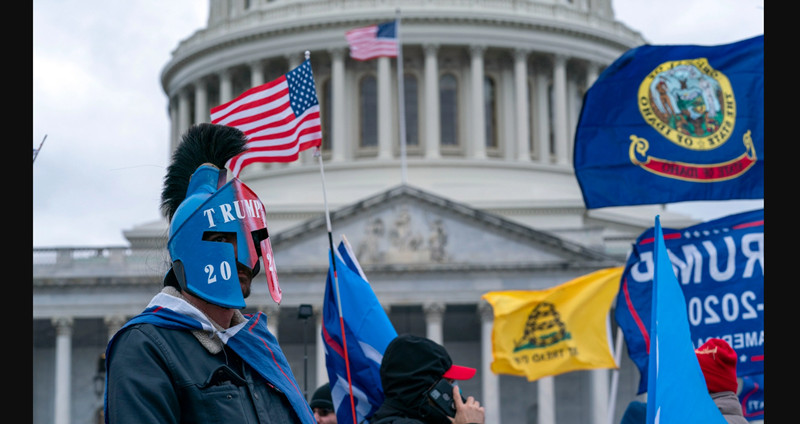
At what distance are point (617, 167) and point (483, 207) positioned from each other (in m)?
47.9

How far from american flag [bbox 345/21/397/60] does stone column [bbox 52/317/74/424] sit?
17.1 meters

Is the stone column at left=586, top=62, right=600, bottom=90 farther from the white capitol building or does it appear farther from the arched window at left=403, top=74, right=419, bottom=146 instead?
the arched window at left=403, top=74, right=419, bottom=146

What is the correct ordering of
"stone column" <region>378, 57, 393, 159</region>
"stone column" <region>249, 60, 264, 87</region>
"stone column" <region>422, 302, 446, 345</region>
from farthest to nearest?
"stone column" <region>249, 60, 264, 87</region>
"stone column" <region>378, 57, 393, 159</region>
"stone column" <region>422, 302, 446, 345</region>

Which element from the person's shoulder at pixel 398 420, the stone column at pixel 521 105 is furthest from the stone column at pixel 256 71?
the person's shoulder at pixel 398 420

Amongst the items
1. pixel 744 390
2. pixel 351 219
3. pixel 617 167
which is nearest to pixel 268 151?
pixel 617 167


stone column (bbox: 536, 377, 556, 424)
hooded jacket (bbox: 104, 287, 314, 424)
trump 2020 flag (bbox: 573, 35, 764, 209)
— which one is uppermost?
trump 2020 flag (bbox: 573, 35, 764, 209)

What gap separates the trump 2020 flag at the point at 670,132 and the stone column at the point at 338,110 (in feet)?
181

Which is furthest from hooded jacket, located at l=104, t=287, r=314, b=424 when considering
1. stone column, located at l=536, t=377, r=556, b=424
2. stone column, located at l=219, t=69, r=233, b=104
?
stone column, located at l=219, t=69, r=233, b=104

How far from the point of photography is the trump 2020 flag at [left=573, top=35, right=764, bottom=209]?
649 inches

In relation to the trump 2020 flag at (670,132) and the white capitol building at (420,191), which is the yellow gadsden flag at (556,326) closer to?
the trump 2020 flag at (670,132)

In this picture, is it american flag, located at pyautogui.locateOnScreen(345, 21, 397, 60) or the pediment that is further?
the pediment

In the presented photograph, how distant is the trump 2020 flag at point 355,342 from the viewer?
455 inches

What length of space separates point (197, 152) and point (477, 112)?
66662 mm

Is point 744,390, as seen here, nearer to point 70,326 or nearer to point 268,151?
point 268,151
